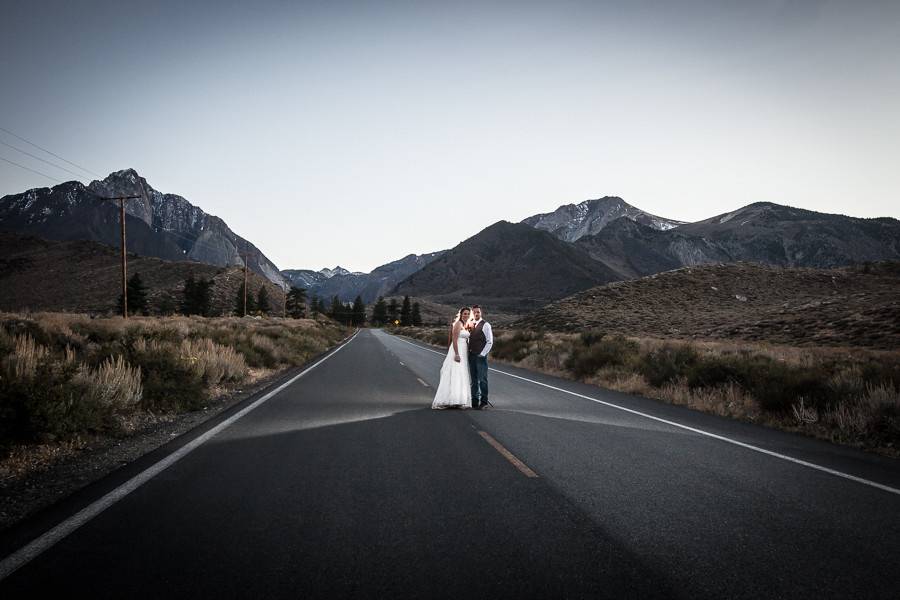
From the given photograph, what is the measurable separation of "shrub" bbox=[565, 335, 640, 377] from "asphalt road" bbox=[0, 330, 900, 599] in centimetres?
973

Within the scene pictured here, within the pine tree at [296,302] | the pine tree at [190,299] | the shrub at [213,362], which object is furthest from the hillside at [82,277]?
the shrub at [213,362]

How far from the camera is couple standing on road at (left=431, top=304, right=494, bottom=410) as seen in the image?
33.0 ft

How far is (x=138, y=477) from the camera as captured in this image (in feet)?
16.3

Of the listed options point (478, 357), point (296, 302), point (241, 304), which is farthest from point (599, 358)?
point (296, 302)

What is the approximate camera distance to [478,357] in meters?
10.5

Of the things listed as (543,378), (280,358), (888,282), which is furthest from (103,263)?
(888,282)

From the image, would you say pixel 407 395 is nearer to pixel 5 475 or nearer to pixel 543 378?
pixel 543 378

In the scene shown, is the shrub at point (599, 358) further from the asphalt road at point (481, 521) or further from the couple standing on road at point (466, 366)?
the asphalt road at point (481, 521)

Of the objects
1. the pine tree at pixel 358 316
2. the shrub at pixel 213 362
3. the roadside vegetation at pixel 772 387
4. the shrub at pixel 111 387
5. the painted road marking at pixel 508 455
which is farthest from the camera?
the pine tree at pixel 358 316

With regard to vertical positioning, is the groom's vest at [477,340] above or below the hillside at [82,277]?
below

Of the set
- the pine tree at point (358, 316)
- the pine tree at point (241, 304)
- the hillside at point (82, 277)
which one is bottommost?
the pine tree at point (358, 316)

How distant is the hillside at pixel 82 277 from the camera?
88312 millimetres

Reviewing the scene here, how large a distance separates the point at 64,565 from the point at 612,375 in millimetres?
14898

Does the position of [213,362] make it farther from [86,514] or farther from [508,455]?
[508,455]
